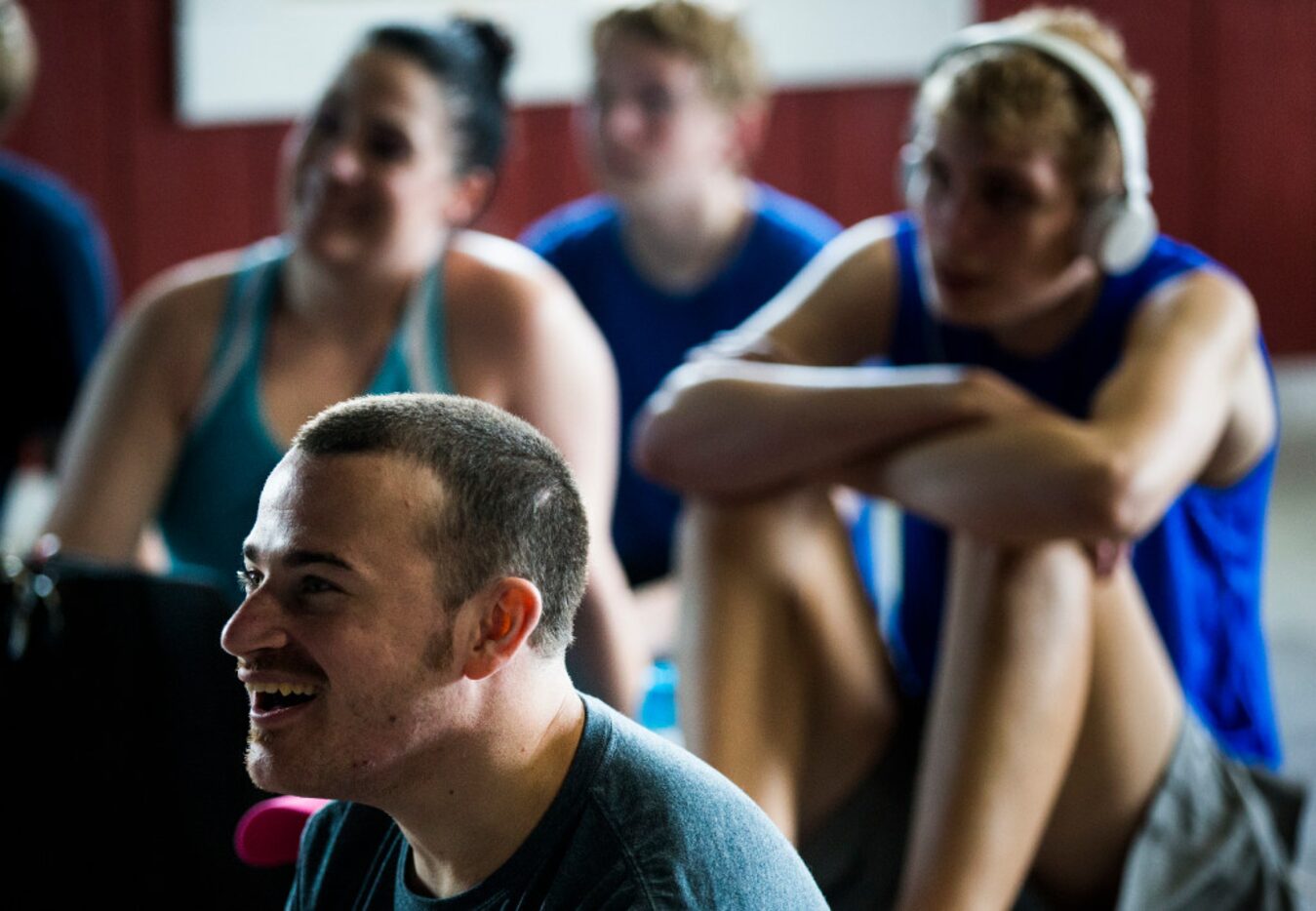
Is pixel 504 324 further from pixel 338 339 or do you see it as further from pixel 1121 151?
pixel 1121 151

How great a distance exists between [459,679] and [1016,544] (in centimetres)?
76

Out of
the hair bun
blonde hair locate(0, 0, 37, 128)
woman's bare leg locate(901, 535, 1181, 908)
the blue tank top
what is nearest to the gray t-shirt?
woman's bare leg locate(901, 535, 1181, 908)

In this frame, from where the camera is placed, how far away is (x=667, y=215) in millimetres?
2701

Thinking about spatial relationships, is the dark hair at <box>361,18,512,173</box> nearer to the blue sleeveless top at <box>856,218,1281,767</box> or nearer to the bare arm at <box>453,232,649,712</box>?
the bare arm at <box>453,232,649,712</box>

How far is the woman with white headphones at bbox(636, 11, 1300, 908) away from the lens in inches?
57.8

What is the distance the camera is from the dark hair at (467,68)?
6.41ft

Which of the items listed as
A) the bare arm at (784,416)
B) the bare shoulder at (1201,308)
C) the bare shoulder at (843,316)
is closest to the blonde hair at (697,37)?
the bare shoulder at (843,316)

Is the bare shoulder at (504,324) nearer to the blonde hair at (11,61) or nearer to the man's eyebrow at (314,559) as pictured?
the man's eyebrow at (314,559)

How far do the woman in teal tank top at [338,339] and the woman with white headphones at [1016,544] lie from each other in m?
0.15

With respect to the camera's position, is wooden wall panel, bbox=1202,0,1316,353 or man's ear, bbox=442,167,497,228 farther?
wooden wall panel, bbox=1202,0,1316,353

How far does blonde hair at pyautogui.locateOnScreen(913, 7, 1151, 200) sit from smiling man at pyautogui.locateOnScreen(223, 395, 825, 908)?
96 cm

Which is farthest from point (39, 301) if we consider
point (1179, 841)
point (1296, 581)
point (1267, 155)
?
point (1267, 155)

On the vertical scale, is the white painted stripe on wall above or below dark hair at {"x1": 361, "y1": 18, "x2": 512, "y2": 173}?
below

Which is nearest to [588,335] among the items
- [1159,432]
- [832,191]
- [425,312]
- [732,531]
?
[425,312]
